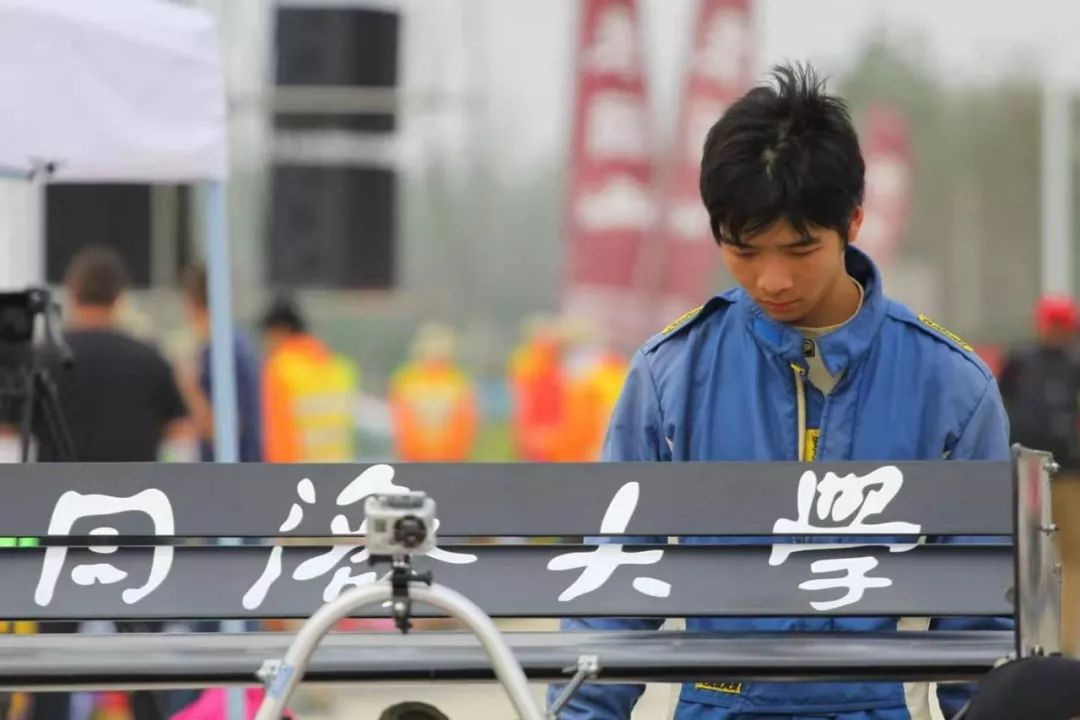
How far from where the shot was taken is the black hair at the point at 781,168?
111 inches

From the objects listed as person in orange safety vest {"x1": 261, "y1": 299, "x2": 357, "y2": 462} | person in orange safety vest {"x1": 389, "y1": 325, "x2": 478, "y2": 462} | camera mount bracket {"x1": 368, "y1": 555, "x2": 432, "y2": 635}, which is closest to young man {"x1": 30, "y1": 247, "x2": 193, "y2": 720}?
person in orange safety vest {"x1": 261, "y1": 299, "x2": 357, "y2": 462}

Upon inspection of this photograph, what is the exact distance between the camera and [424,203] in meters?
16.0

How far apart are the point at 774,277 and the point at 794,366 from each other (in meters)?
0.16

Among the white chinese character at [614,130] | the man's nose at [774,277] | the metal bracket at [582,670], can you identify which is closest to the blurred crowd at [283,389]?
the white chinese character at [614,130]

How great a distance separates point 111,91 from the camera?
5449 mm

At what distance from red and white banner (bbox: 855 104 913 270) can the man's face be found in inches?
466

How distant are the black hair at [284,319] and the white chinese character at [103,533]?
27.0 feet

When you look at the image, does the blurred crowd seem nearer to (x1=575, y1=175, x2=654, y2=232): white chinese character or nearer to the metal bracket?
(x1=575, y1=175, x2=654, y2=232): white chinese character

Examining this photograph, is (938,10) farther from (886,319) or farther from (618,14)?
(886,319)

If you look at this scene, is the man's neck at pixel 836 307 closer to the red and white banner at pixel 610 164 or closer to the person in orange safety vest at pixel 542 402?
the person in orange safety vest at pixel 542 402

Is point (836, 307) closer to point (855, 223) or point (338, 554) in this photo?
point (855, 223)

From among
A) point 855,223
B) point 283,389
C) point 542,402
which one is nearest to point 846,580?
point 855,223

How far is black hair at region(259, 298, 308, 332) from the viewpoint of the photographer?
432 inches

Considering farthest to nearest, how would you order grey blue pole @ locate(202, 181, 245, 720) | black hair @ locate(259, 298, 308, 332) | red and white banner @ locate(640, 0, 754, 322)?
red and white banner @ locate(640, 0, 754, 322) < black hair @ locate(259, 298, 308, 332) < grey blue pole @ locate(202, 181, 245, 720)
